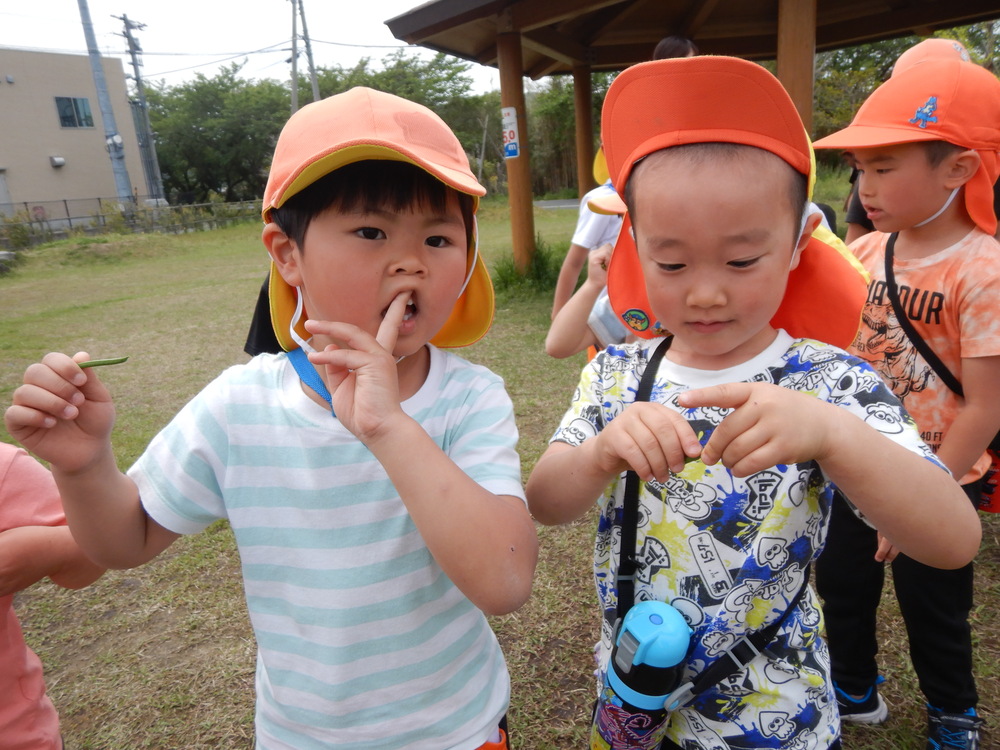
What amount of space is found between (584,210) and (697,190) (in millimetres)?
1842

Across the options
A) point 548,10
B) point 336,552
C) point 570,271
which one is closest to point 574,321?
point 570,271

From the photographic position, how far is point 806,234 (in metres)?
1.07

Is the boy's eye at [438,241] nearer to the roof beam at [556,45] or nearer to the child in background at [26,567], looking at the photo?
the child in background at [26,567]

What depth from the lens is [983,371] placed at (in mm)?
1625

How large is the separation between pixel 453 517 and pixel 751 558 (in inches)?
20.0

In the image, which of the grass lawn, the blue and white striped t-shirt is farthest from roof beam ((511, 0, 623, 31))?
the blue and white striped t-shirt

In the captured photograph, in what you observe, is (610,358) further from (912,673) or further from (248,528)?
(912,673)

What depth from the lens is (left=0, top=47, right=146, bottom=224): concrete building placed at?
26.4 m

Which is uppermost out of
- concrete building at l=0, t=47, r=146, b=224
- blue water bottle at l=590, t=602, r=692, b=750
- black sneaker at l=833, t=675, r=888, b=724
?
concrete building at l=0, t=47, r=146, b=224

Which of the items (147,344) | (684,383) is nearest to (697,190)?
(684,383)

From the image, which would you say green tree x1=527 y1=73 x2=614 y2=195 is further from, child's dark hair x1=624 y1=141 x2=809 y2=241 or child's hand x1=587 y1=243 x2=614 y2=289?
child's dark hair x1=624 y1=141 x2=809 y2=241

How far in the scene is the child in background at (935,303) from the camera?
1647 mm

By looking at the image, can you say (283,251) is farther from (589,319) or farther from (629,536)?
(589,319)

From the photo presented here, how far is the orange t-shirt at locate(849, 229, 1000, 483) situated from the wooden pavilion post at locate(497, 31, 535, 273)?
219 inches
